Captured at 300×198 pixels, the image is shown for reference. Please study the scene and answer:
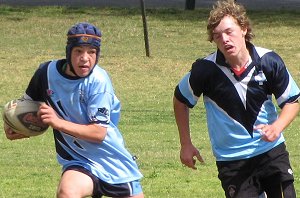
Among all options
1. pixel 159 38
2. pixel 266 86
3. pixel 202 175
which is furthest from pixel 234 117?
pixel 159 38

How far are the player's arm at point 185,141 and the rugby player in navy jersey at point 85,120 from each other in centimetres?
34

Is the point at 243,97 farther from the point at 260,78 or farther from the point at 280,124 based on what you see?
the point at 280,124

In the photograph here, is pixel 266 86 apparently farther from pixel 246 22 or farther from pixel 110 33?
pixel 110 33

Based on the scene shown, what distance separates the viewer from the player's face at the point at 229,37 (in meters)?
6.06

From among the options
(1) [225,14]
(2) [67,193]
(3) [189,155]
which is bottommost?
(2) [67,193]

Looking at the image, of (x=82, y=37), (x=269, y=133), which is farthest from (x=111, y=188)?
(x=269, y=133)

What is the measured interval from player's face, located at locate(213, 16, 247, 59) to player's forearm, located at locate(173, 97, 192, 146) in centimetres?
44

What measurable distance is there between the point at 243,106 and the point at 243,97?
0.05m

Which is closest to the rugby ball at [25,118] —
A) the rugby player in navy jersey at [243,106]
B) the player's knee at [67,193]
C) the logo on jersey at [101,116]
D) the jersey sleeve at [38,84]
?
the jersey sleeve at [38,84]

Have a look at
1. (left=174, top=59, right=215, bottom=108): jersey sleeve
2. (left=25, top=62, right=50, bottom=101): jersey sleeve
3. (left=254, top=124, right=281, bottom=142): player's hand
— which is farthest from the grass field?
(left=254, top=124, right=281, bottom=142): player's hand

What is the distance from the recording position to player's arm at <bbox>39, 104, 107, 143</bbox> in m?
5.97

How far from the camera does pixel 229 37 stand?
6105 mm

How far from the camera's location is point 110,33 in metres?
25.0

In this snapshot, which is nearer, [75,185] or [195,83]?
[75,185]
